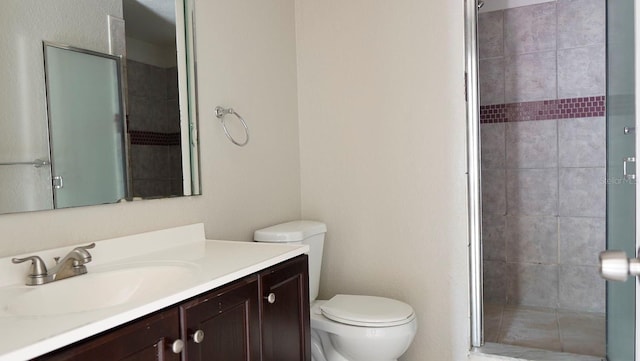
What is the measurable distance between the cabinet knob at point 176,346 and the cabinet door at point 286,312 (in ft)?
1.16

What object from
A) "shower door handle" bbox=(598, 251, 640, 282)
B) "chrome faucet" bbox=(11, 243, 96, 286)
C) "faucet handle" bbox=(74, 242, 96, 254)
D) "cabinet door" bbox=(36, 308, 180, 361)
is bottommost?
"cabinet door" bbox=(36, 308, 180, 361)

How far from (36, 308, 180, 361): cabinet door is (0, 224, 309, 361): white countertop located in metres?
0.02

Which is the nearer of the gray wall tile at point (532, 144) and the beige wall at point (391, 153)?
the beige wall at point (391, 153)

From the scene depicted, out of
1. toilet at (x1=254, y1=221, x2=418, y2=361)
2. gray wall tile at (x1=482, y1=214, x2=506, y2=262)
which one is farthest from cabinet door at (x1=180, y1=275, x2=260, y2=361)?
gray wall tile at (x1=482, y1=214, x2=506, y2=262)

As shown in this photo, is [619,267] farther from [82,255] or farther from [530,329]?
[530,329]

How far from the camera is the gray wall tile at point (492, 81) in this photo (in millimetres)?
3291

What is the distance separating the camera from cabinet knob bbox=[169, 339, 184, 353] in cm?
106

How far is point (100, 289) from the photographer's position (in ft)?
4.24

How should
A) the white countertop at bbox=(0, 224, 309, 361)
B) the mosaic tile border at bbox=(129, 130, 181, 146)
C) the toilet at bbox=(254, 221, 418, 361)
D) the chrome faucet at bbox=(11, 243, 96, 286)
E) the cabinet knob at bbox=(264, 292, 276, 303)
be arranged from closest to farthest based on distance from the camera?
the white countertop at bbox=(0, 224, 309, 361) < the chrome faucet at bbox=(11, 243, 96, 286) < the cabinet knob at bbox=(264, 292, 276, 303) < the mosaic tile border at bbox=(129, 130, 181, 146) < the toilet at bbox=(254, 221, 418, 361)

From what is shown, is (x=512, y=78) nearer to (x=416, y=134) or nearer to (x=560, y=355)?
(x=416, y=134)

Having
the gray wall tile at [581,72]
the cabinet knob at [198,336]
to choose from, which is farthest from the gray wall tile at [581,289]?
the cabinet knob at [198,336]

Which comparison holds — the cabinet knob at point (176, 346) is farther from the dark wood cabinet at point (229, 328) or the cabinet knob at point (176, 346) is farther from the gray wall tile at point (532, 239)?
the gray wall tile at point (532, 239)

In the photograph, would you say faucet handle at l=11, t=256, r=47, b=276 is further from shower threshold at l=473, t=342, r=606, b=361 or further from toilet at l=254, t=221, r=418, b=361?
shower threshold at l=473, t=342, r=606, b=361

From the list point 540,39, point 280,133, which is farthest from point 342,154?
point 540,39
